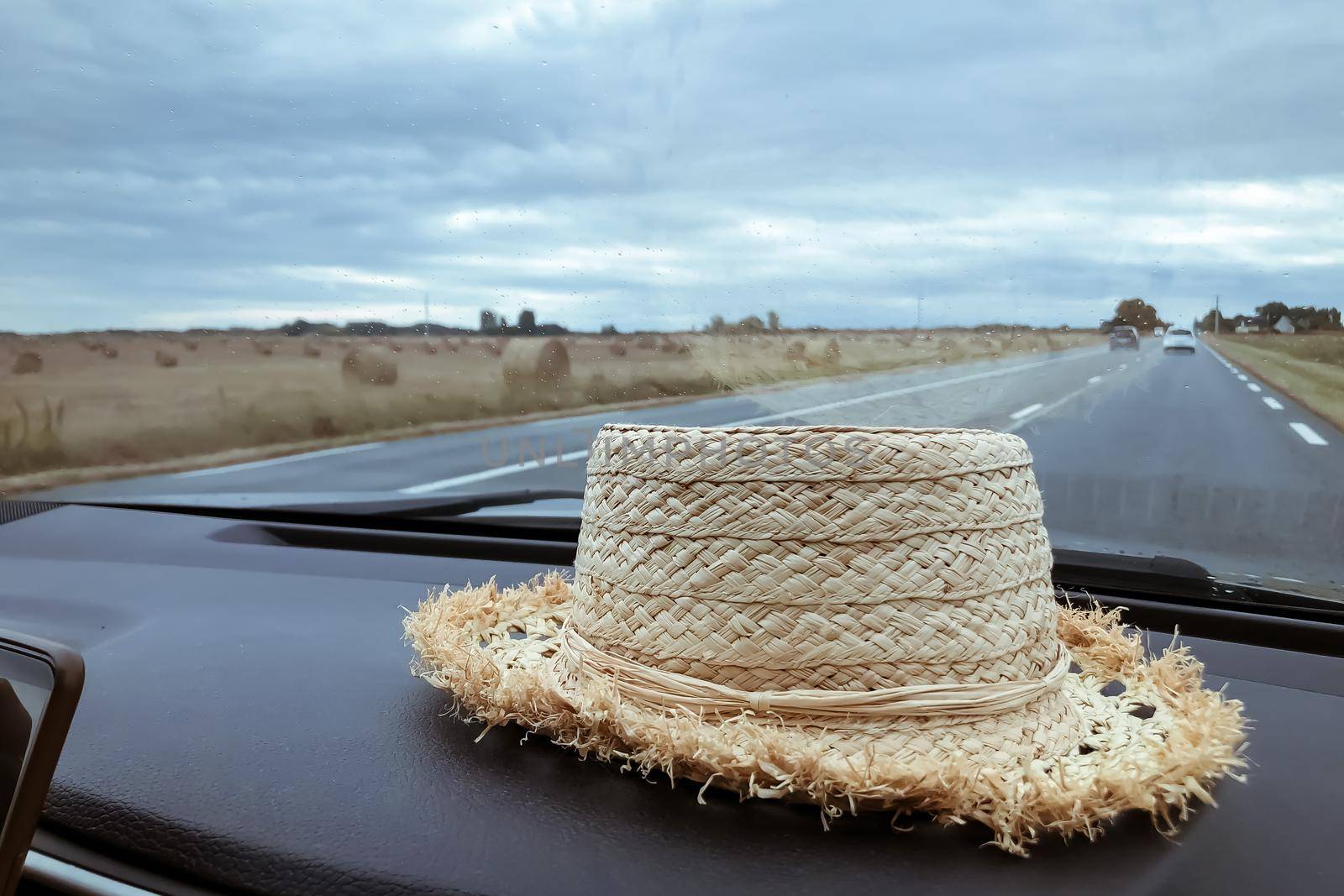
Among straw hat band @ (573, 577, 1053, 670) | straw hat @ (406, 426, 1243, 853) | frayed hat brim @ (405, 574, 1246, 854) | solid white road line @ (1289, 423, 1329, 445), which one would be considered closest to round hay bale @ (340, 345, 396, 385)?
frayed hat brim @ (405, 574, 1246, 854)

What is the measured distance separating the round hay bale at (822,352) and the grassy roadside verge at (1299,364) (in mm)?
943

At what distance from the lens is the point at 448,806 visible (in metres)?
1.51

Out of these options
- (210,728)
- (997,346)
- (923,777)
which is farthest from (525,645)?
(997,346)

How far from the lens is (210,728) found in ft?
6.09

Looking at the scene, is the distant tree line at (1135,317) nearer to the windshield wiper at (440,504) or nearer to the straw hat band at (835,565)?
the straw hat band at (835,565)

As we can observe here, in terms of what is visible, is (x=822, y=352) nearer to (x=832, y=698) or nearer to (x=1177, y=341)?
(x=1177, y=341)

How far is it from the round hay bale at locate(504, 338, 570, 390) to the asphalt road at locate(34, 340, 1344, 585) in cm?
50

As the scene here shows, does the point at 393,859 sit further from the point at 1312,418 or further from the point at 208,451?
the point at 208,451

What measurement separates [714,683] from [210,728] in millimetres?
1090

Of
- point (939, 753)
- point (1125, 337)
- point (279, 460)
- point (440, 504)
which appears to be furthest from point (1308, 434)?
point (279, 460)

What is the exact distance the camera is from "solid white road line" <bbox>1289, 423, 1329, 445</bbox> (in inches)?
95.7

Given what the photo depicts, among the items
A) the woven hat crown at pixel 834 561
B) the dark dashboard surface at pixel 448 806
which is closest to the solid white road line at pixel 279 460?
the dark dashboard surface at pixel 448 806

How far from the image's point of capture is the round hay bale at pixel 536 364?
10.9ft

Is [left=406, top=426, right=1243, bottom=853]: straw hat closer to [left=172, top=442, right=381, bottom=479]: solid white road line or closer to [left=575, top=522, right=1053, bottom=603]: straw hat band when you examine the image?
[left=575, top=522, right=1053, bottom=603]: straw hat band
